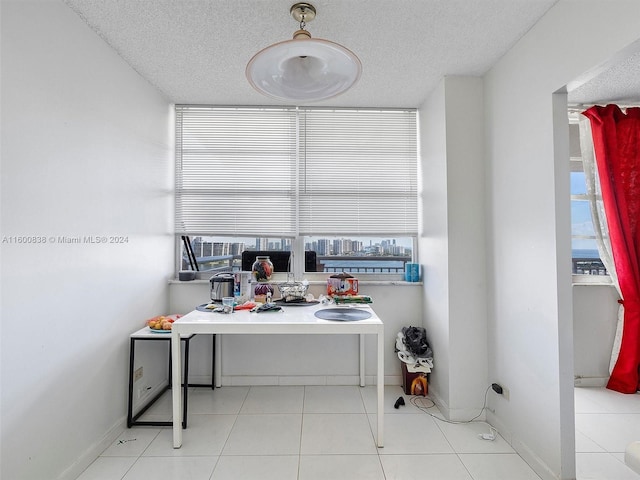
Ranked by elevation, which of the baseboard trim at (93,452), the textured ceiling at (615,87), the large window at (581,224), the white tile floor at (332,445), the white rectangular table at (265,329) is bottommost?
the white tile floor at (332,445)

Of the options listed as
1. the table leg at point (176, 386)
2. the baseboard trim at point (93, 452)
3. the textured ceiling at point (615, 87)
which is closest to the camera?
the baseboard trim at point (93, 452)

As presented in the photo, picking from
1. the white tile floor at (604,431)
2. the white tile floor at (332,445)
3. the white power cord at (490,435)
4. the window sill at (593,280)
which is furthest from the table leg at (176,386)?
the window sill at (593,280)

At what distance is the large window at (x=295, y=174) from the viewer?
10.6 feet

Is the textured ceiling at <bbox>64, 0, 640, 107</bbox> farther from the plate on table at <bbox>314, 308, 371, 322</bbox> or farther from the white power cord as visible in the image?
the white power cord

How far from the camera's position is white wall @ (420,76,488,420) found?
2494 millimetres

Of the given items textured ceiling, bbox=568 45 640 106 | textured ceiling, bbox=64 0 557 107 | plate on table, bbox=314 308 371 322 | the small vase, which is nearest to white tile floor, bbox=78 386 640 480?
plate on table, bbox=314 308 371 322

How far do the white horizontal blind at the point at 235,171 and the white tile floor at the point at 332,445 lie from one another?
1595 millimetres

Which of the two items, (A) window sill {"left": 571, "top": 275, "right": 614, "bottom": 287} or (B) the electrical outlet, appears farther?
(A) window sill {"left": 571, "top": 275, "right": 614, "bottom": 287}

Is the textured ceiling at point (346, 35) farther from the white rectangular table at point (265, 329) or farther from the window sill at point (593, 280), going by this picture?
the white rectangular table at point (265, 329)

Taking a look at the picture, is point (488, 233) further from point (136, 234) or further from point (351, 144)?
point (136, 234)

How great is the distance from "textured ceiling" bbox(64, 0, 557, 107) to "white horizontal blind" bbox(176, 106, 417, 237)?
565 mm

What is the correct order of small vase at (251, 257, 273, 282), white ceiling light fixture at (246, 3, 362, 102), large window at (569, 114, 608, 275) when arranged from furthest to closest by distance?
small vase at (251, 257, 273, 282) < large window at (569, 114, 608, 275) < white ceiling light fixture at (246, 3, 362, 102)

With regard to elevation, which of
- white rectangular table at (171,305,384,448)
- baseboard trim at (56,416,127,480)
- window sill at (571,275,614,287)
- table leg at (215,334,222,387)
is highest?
window sill at (571,275,614,287)

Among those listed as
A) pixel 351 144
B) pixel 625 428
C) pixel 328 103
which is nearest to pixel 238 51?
pixel 328 103
